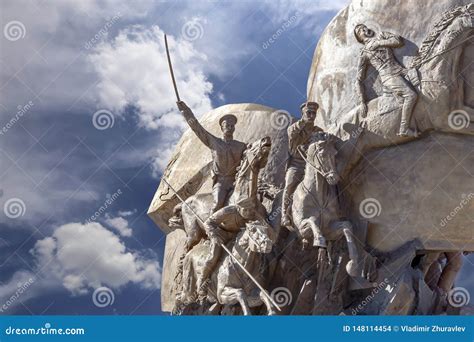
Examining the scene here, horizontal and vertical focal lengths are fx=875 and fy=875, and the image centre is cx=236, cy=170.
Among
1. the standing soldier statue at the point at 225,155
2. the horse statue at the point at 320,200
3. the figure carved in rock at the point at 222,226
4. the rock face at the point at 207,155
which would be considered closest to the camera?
the horse statue at the point at 320,200

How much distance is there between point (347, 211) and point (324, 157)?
44.1 inches

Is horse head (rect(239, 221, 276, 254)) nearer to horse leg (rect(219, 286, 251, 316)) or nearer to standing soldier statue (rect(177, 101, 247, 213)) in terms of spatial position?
horse leg (rect(219, 286, 251, 316))

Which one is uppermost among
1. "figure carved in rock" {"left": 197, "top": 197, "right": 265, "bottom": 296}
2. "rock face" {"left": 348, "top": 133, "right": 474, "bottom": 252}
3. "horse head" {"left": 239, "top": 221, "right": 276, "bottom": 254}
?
"figure carved in rock" {"left": 197, "top": 197, "right": 265, "bottom": 296}

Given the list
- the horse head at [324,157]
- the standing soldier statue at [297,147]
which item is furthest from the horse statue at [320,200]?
the standing soldier statue at [297,147]

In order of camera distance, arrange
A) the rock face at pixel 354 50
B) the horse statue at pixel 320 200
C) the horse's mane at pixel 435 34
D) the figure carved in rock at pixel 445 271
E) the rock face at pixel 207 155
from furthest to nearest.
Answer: the rock face at pixel 207 155 → the figure carved in rock at pixel 445 271 → the rock face at pixel 354 50 → the horse's mane at pixel 435 34 → the horse statue at pixel 320 200

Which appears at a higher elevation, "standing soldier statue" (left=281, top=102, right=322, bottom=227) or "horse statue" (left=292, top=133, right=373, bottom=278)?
"standing soldier statue" (left=281, top=102, right=322, bottom=227)

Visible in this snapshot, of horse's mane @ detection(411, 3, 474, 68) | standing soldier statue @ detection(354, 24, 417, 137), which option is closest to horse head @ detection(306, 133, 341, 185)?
standing soldier statue @ detection(354, 24, 417, 137)

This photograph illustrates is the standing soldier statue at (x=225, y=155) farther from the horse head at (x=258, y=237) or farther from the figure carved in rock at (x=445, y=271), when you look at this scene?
the figure carved in rock at (x=445, y=271)

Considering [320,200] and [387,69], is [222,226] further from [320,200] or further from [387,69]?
[387,69]

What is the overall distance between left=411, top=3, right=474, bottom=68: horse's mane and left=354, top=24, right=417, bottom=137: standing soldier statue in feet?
1.00

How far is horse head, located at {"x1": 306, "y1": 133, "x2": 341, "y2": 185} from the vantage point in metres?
13.9

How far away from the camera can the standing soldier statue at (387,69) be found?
1418cm

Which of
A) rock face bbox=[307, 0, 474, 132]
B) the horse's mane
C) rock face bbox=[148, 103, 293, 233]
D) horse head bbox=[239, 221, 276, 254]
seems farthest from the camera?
rock face bbox=[148, 103, 293, 233]

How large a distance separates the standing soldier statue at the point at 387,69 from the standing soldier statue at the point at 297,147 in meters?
0.94
